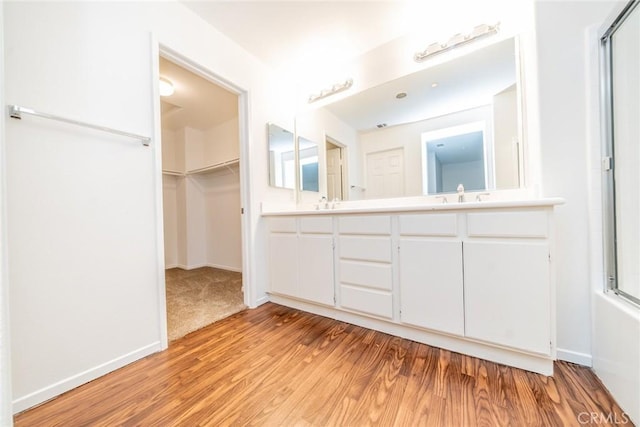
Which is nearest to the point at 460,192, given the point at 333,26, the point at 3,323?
the point at 333,26

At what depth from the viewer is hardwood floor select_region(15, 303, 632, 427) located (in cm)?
95

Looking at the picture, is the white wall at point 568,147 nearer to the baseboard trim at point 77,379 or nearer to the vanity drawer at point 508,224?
the vanity drawer at point 508,224

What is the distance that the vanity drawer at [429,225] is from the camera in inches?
52.5

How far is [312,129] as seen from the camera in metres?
2.53

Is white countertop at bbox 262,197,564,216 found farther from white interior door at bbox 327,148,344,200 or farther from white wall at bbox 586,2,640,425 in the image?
white wall at bbox 586,2,640,425

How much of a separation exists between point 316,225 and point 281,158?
0.97m

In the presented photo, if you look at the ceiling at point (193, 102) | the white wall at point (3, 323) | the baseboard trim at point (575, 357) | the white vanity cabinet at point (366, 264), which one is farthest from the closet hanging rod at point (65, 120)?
the baseboard trim at point (575, 357)

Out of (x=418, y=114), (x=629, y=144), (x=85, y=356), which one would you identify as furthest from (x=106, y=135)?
(x=629, y=144)

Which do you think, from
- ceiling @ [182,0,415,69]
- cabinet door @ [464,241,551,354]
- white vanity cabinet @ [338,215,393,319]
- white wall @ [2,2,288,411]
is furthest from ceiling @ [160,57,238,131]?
cabinet door @ [464,241,551,354]

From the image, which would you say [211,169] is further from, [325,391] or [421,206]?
[325,391]

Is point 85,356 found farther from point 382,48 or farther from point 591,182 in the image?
point 382,48

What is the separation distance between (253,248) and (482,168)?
6.42 ft

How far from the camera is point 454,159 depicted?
69.7 inches

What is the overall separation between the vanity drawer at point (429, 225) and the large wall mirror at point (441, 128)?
0.50 meters
